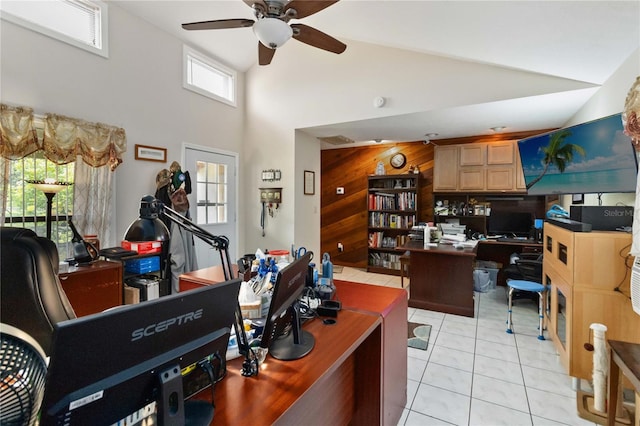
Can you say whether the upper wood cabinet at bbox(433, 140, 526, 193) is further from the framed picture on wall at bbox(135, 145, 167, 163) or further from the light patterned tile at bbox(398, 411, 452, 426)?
the framed picture on wall at bbox(135, 145, 167, 163)

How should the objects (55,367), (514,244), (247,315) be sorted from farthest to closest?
1. (514,244)
2. (247,315)
3. (55,367)

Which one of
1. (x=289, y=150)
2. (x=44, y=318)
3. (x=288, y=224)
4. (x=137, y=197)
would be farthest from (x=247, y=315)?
(x=289, y=150)

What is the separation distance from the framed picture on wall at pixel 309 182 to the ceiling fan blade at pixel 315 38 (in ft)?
7.84

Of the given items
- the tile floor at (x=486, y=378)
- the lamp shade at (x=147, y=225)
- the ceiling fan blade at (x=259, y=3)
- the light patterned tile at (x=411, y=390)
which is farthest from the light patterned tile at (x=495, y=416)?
the ceiling fan blade at (x=259, y=3)

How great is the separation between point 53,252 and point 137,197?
2905 mm

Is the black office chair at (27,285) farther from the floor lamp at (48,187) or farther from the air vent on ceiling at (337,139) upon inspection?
the air vent on ceiling at (337,139)

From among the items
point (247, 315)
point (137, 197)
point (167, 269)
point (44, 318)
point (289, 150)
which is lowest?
point (167, 269)

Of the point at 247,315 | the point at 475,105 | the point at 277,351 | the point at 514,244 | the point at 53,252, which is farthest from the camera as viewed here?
the point at 514,244

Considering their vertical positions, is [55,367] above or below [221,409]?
above

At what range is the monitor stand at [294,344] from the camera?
46.5 inches

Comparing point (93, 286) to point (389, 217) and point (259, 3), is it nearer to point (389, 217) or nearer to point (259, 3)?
point (259, 3)

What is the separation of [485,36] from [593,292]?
2143 mm

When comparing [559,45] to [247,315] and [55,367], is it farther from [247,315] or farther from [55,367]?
[55,367]

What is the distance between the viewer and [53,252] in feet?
3.42
